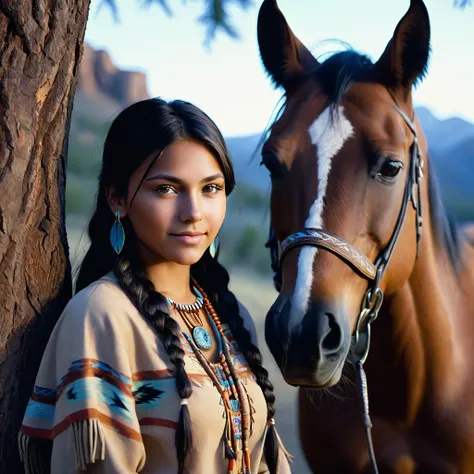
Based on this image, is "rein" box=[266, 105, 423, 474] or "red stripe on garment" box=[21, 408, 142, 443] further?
"rein" box=[266, 105, 423, 474]

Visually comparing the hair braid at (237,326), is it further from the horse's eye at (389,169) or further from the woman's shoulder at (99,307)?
the horse's eye at (389,169)

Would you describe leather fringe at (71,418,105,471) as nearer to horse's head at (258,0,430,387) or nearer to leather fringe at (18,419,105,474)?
leather fringe at (18,419,105,474)

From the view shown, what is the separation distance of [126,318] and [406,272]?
93cm

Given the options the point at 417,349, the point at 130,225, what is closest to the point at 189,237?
the point at 130,225

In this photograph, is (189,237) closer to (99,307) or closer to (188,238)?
(188,238)

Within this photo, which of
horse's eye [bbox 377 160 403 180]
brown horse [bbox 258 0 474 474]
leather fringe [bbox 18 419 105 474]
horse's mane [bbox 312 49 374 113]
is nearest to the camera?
leather fringe [bbox 18 419 105 474]

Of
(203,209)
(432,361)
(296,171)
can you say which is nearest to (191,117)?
(203,209)

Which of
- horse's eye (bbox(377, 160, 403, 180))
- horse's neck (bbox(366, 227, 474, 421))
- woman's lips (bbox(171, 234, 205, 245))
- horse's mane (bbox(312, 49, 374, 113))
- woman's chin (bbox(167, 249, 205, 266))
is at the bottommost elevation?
horse's neck (bbox(366, 227, 474, 421))

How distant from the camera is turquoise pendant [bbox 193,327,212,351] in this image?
4.77ft

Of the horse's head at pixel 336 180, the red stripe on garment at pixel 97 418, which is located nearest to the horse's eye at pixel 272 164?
the horse's head at pixel 336 180

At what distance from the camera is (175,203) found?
57.2 inches

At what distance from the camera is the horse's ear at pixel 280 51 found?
6.84 ft

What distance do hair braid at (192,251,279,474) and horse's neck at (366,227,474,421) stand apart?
53cm

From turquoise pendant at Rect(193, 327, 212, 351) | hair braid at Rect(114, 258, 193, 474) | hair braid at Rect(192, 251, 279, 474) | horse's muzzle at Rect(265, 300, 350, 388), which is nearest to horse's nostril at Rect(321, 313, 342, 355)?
horse's muzzle at Rect(265, 300, 350, 388)
